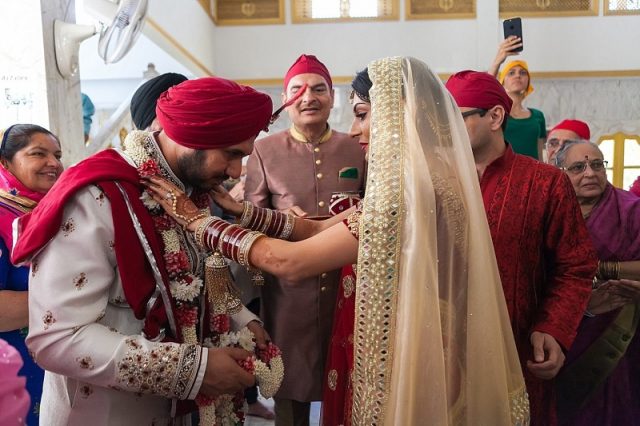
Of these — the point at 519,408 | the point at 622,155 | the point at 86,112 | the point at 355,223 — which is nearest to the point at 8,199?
the point at 355,223

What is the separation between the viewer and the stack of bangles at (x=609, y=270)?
84.7 inches

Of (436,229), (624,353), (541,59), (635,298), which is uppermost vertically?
(541,59)

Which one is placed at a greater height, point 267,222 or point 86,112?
point 86,112

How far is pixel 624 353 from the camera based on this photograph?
2275 mm

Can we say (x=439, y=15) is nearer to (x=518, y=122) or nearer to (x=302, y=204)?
(x=518, y=122)

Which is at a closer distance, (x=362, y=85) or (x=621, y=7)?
(x=362, y=85)

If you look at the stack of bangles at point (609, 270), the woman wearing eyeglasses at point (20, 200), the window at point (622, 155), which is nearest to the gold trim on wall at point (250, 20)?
the window at point (622, 155)

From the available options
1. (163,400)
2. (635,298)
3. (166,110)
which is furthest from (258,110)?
(635,298)

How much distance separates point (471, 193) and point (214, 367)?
69 centimetres

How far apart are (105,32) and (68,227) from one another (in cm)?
235

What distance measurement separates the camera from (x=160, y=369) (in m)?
1.14

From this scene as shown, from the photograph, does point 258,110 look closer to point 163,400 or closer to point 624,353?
point 163,400

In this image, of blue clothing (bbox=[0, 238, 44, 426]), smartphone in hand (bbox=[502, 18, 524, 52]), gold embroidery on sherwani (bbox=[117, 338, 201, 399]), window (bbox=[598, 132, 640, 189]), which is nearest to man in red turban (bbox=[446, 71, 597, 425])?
gold embroidery on sherwani (bbox=[117, 338, 201, 399])

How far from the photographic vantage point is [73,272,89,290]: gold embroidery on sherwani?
1.12 m
